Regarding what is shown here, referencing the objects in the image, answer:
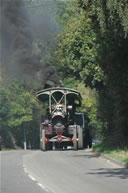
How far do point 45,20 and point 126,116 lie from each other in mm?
17301

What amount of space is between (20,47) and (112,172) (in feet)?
64.6

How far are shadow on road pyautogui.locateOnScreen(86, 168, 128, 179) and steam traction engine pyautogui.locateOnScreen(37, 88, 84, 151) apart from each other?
13519 millimetres

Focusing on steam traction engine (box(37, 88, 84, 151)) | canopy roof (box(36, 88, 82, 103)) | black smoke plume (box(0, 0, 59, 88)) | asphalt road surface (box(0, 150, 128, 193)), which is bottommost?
asphalt road surface (box(0, 150, 128, 193))

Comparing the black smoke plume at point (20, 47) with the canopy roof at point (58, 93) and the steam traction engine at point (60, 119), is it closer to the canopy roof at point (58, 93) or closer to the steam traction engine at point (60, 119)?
the steam traction engine at point (60, 119)

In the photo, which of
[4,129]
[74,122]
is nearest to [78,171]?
[74,122]

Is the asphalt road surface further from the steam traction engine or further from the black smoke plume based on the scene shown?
the black smoke plume

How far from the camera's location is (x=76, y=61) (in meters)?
38.0

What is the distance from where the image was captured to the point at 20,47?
124 ft

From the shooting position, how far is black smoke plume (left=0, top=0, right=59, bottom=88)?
3616 centimetres

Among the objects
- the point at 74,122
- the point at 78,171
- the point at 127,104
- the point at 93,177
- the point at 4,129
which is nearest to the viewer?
the point at 93,177

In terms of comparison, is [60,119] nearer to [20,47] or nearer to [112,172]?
[20,47]

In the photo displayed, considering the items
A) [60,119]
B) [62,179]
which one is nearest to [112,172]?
[62,179]

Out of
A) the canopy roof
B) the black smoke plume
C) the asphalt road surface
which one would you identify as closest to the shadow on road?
the asphalt road surface

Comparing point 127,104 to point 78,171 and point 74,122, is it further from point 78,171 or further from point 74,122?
point 78,171
